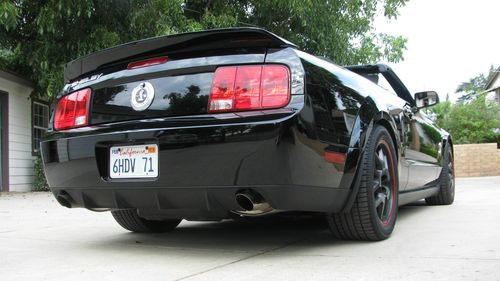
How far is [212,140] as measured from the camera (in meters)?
2.80

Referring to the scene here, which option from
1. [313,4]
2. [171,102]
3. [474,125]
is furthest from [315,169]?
[474,125]

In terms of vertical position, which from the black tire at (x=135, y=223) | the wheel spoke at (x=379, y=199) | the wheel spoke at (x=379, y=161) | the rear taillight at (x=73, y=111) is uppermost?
the rear taillight at (x=73, y=111)

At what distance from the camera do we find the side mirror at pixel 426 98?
216 inches

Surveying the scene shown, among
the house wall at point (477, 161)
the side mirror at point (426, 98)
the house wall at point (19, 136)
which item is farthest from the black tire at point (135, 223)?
the house wall at point (477, 161)

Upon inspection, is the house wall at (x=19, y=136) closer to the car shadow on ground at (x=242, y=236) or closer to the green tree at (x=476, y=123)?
the car shadow on ground at (x=242, y=236)

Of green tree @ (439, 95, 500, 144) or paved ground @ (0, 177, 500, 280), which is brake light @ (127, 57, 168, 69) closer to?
paved ground @ (0, 177, 500, 280)

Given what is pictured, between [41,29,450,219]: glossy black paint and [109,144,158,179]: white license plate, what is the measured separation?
0.12 ft

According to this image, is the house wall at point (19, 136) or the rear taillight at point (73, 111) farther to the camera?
the house wall at point (19, 136)

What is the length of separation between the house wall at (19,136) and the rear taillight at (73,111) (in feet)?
25.3

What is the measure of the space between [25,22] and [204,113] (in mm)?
8483

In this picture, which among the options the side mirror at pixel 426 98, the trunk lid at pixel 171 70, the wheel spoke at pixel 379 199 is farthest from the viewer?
the side mirror at pixel 426 98

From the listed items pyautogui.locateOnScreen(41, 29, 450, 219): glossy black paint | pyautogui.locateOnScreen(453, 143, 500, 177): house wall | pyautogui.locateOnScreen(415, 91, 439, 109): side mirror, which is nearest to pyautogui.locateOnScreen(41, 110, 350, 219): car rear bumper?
pyautogui.locateOnScreen(41, 29, 450, 219): glossy black paint

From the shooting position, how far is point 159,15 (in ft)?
30.5

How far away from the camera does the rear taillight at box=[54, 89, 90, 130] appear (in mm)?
3383
